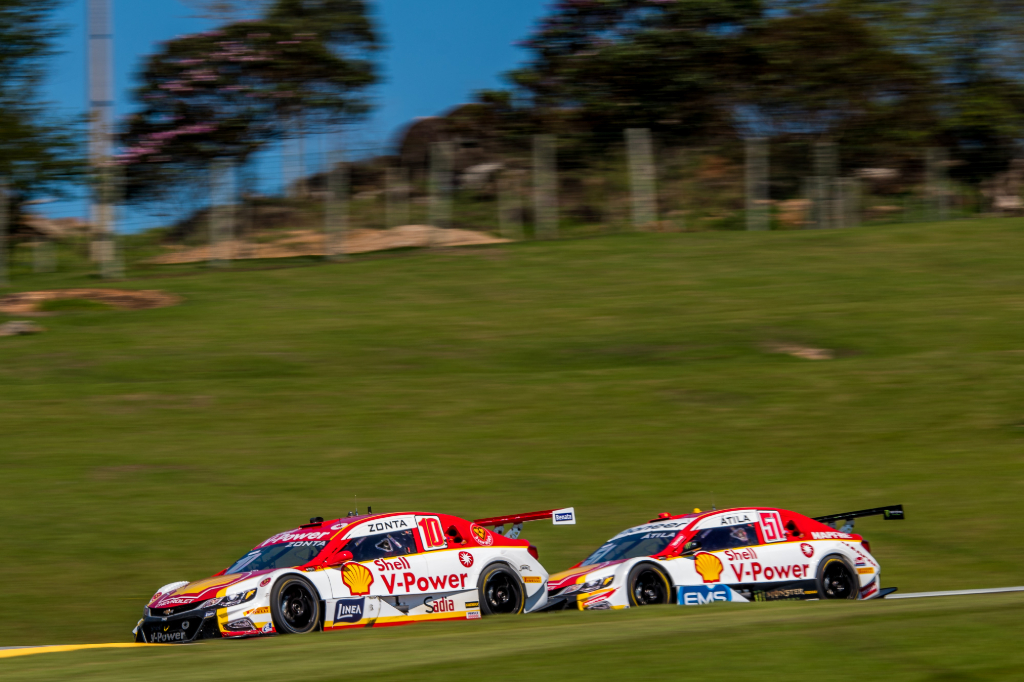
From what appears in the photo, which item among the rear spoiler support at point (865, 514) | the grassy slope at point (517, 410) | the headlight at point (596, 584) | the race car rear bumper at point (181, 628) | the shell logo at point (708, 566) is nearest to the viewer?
the race car rear bumper at point (181, 628)

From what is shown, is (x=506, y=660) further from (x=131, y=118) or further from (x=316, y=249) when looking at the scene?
(x=131, y=118)

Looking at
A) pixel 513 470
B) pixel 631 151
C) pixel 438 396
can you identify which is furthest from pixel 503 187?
pixel 513 470

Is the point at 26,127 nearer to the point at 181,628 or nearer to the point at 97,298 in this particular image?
the point at 97,298

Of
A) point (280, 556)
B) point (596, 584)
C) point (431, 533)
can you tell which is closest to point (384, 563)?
point (431, 533)

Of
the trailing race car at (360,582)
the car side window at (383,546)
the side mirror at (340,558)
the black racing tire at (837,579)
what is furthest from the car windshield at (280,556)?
the black racing tire at (837,579)

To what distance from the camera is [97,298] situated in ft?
91.1

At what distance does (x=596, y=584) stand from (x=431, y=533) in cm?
174

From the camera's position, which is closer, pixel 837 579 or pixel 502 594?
pixel 502 594

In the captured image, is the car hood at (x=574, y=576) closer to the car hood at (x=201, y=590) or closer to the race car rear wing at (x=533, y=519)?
the race car rear wing at (x=533, y=519)

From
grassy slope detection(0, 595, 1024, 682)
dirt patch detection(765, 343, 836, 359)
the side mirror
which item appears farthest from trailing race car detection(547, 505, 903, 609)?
dirt patch detection(765, 343, 836, 359)

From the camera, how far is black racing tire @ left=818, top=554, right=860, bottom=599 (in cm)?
1245

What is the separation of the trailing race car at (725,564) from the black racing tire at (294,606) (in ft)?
8.02

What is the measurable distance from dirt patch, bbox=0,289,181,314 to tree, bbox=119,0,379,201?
1124 centimetres

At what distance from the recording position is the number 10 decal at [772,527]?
1250cm
